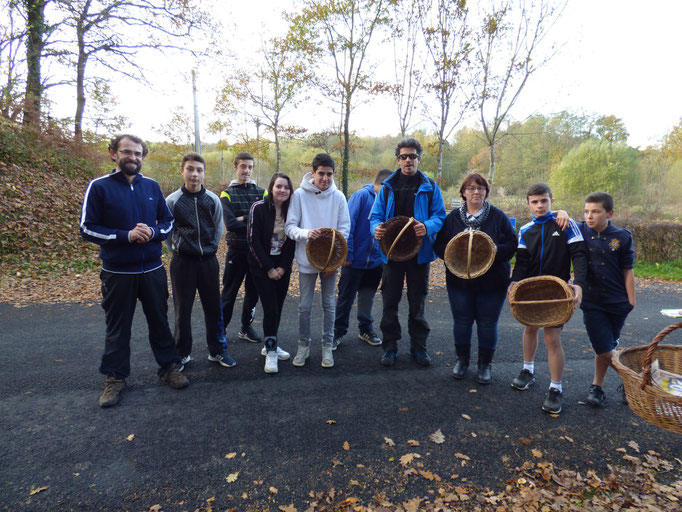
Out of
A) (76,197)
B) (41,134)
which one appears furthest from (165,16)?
(76,197)

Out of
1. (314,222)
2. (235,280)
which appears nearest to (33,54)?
(235,280)

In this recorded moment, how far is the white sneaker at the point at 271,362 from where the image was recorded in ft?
12.7

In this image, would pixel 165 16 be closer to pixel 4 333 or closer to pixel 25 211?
pixel 25 211

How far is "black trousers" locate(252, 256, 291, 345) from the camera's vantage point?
3.88 m

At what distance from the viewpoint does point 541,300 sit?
9.89ft

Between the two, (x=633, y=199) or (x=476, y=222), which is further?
(x=633, y=199)

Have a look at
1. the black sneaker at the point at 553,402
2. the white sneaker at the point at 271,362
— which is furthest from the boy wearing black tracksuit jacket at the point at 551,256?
the white sneaker at the point at 271,362

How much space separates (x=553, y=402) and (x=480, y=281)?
4.12ft

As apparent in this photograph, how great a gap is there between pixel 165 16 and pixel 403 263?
52.2 feet

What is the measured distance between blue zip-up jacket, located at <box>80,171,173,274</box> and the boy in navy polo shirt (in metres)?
4.04

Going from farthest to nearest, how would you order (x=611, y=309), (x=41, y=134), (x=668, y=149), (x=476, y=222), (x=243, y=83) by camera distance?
(x=668, y=149)
(x=243, y=83)
(x=41, y=134)
(x=476, y=222)
(x=611, y=309)

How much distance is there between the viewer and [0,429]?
9.36 feet

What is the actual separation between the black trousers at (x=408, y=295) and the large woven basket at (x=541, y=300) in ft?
3.49

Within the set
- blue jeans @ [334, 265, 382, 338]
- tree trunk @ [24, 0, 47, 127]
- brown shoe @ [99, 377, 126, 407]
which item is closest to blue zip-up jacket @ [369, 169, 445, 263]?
blue jeans @ [334, 265, 382, 338]
